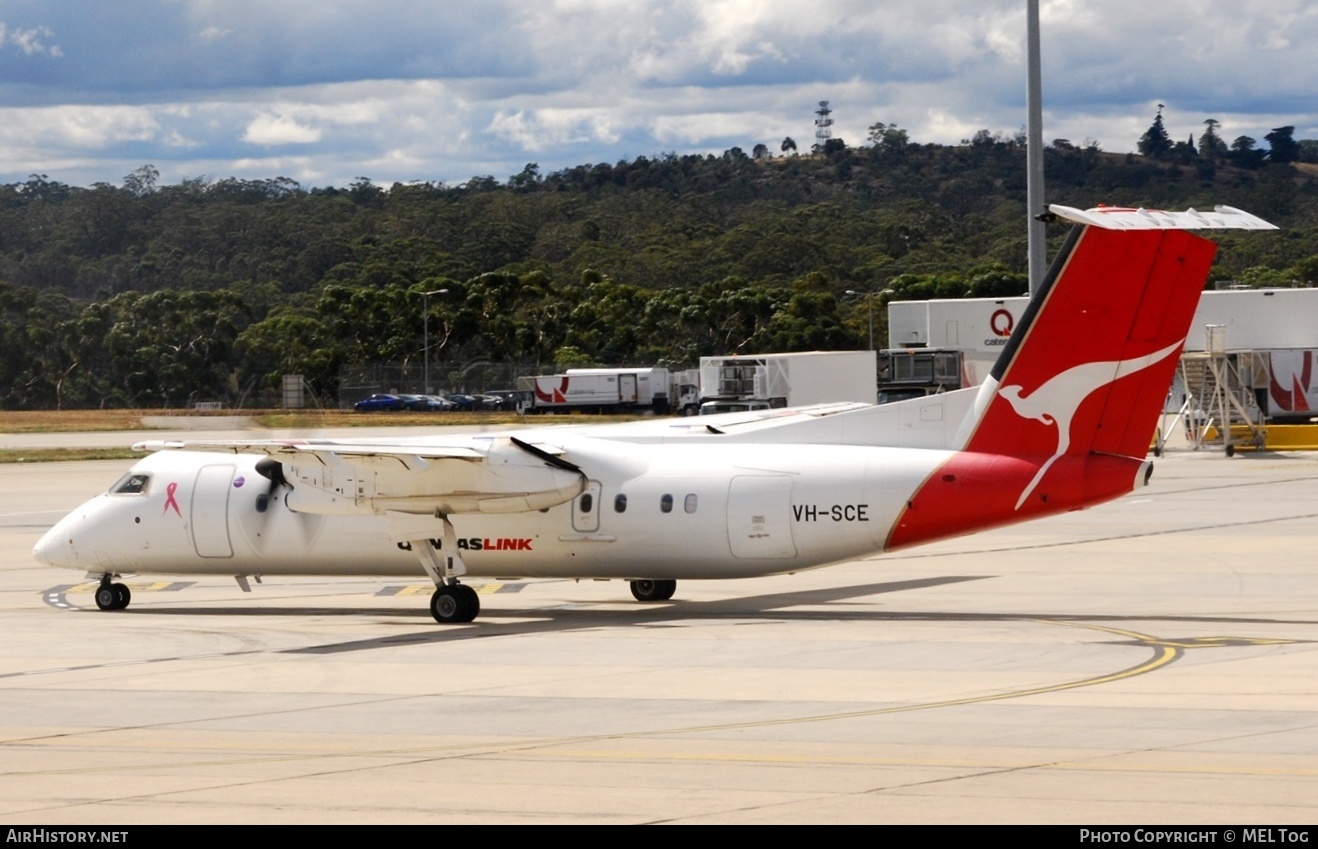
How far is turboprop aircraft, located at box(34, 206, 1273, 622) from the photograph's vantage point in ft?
68.1

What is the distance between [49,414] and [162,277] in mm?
82885

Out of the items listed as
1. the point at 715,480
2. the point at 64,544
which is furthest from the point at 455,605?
the point at 64,544

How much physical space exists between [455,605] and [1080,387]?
8.81 meters

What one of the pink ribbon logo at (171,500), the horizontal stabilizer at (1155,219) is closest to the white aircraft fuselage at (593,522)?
the pink ribbon logo at (171,500)

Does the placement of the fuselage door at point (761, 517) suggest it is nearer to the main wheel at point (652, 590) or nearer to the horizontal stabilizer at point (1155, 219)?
the main wheel at point (652, 590)

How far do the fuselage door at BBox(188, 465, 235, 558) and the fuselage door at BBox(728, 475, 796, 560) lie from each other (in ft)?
25.5

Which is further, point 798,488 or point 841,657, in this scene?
point 798,488

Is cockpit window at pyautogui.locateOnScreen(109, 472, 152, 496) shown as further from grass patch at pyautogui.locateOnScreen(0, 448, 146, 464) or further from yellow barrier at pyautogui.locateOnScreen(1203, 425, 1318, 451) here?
yellow barrier at pyautogui.locateOnScreen(1203, 425, 1318, 451)

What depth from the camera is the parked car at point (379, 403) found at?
3910 inches

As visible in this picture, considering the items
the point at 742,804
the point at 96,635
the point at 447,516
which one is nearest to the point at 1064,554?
the point at 447,516

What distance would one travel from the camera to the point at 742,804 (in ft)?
35.5

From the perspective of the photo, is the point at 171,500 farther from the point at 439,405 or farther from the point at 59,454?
the point at 439,405

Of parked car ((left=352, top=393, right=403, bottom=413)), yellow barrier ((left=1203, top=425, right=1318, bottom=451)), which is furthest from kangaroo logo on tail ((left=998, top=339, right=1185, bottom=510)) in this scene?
parked car ((left=352, top=393, right=403, bottom=413))
